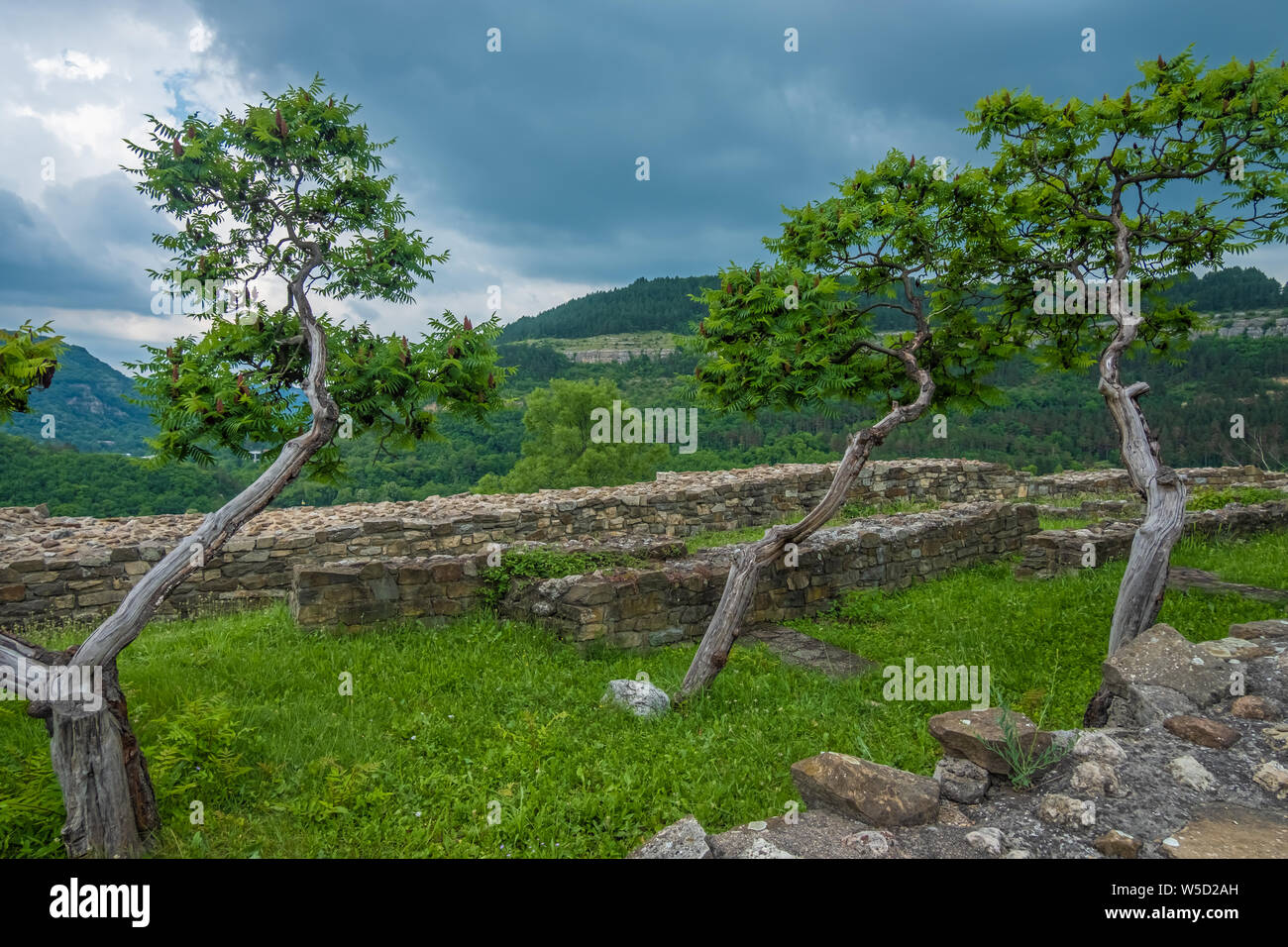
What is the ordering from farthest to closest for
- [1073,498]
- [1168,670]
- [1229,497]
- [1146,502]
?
[1073,498] → [1229,497] → [1146,502] → [1168,670]

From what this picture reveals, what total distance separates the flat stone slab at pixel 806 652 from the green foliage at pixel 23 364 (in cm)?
633

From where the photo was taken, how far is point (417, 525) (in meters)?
12.4

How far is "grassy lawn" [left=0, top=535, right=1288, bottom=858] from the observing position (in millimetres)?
3852

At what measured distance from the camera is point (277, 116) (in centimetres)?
608

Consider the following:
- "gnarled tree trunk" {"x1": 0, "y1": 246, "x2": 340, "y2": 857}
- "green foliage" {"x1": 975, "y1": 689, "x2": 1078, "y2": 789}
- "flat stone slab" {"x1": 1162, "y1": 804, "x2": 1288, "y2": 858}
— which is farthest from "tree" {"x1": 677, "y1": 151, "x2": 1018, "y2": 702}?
"gnarled tree trunk" {"x1": 0, "y1": 246, "x2": 340, "y2": 857}

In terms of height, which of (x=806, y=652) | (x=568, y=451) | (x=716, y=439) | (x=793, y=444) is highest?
(x=716, y=439)

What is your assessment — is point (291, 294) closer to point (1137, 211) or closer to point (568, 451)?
point (1137, 211)

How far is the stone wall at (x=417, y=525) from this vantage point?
30.8 feet

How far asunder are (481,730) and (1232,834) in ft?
14.8

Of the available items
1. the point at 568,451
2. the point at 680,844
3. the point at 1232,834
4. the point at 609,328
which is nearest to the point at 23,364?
the point at 680,844

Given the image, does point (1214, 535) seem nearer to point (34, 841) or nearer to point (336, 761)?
point (336, 761)

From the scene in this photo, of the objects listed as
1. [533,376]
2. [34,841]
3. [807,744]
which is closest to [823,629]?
[807,744]

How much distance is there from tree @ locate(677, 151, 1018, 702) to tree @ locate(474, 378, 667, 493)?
25155mm
